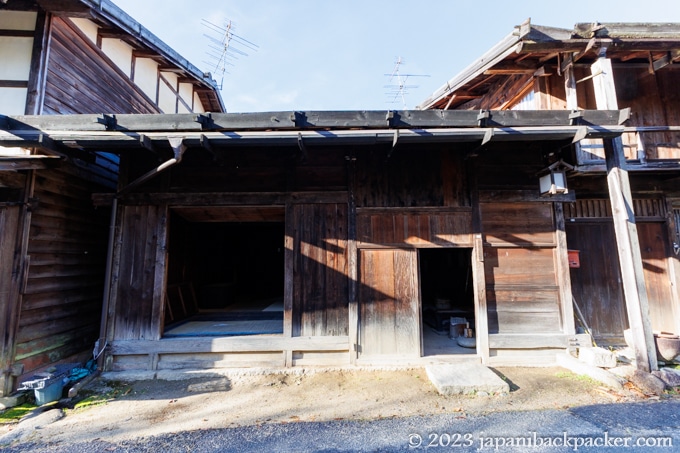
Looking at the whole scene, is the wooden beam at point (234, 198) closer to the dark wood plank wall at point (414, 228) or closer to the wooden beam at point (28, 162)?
the dark wood plank wall at point (414, 228)

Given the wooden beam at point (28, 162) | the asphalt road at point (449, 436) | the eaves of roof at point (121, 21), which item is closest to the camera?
the asphalt road at point (449, 436)

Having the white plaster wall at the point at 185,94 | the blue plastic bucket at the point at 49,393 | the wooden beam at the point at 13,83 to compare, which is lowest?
the blue plastic bucket at the point at 49,393

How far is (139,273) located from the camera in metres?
4.41

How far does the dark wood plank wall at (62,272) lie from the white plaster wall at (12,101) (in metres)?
0.91

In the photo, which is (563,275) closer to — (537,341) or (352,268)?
(537,341)

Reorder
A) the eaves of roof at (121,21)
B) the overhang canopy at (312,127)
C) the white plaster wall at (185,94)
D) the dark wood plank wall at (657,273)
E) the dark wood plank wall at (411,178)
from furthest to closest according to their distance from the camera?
the white plaster wall at (185,94)
the dark wood plank wall at (657,273)
the dark wood plank wall at (411,178)
the eaves of roof at (121,21)
the overhang canopy at (312,127)

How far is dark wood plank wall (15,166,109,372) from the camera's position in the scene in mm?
4023

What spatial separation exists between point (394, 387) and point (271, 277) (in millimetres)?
6450

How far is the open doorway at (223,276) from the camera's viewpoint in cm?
517

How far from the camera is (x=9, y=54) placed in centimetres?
428

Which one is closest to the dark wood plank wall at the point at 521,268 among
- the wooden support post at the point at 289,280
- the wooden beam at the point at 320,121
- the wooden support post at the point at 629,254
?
the wooden support post at the point at 629,254

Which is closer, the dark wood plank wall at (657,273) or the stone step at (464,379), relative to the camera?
the stone step at (464,379)

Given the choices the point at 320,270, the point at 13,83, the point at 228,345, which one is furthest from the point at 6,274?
the point at 320,270

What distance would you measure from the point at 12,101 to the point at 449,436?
275 inches
